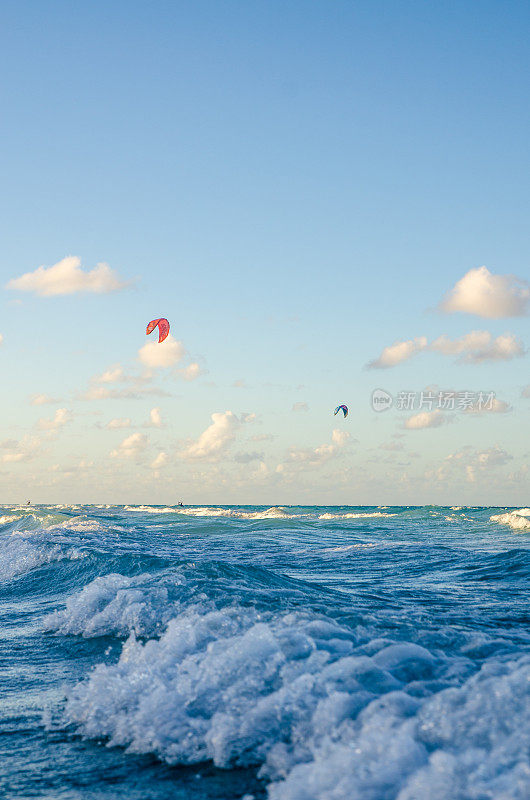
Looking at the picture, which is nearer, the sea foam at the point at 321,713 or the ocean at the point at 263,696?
the sea foam at the point at 321,713

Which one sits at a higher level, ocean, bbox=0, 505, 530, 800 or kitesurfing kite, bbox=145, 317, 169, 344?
kitesurfing kite, bbox=145, 317, 169, 344

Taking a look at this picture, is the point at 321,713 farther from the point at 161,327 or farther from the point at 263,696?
the point at 161,327

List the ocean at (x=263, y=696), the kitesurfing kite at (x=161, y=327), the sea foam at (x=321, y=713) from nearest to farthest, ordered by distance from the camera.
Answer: the sea foam at (x=321, y=713) < the ocean at (x=263, y=696) < the kitesurfing kite at (x=161, y=327)

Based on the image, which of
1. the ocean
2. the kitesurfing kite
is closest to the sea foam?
the ocean

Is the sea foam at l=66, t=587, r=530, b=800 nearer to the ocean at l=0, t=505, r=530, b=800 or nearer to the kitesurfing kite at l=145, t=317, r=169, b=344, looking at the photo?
the ocean at l=0, t=505, r=530, b=800

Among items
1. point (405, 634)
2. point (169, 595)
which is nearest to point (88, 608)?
point (169, 595)

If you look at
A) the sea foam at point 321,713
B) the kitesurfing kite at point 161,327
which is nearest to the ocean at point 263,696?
the sea foam at point 321,713

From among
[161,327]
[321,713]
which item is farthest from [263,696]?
[161,327]

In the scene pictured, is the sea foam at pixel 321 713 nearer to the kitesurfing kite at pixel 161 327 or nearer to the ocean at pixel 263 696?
the ocean at pixel 263 696

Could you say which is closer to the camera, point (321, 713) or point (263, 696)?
point (321, 713)

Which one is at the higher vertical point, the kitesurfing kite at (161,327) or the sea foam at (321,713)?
the kitesurfing kite at (161,327)

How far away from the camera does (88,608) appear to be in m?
9.47

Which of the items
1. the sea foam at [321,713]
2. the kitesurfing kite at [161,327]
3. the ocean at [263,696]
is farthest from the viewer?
the kitesurfing kite at [161,327]

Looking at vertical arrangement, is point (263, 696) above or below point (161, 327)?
below
